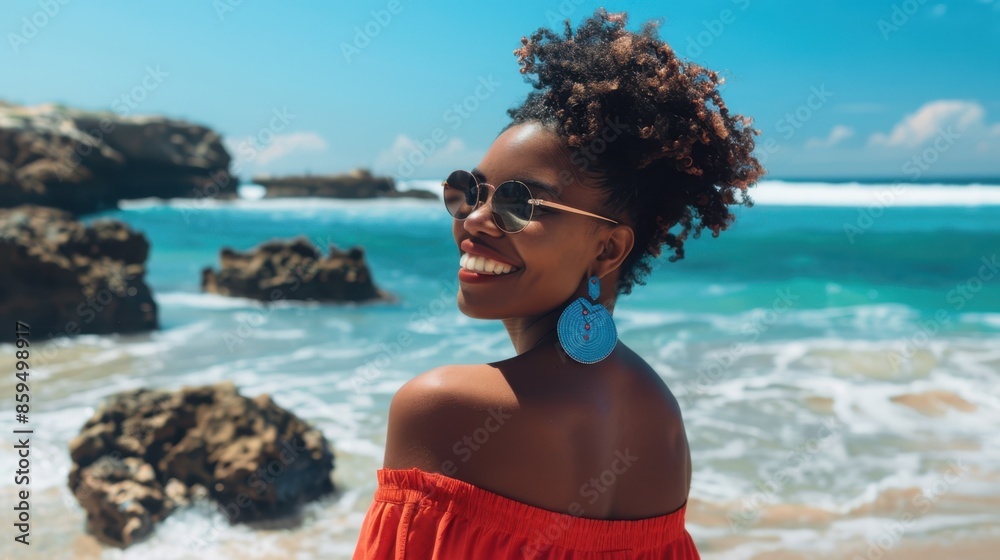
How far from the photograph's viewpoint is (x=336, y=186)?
Answer: 70312 millimetres

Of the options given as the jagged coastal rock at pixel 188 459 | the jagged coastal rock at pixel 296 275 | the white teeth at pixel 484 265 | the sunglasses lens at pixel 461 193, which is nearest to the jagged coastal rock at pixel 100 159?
the jagged coastal rock at pixel 296 275

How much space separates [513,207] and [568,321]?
23 centimetres

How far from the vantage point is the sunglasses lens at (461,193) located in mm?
1639

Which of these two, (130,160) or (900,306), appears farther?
(130,160)

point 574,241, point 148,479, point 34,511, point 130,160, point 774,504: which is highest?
point 130,160

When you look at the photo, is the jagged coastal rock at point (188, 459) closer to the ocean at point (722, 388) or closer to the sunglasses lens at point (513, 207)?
the ocean at point (722, 388)

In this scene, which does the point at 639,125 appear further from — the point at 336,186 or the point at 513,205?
the point at 336,186

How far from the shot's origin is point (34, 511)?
16.3 ft

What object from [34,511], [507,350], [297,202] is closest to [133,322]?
[507,350]

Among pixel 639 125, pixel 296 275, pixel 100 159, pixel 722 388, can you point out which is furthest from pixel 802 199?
pixel 639 125

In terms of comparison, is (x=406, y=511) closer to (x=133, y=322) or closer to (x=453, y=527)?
(x=453, y=527)

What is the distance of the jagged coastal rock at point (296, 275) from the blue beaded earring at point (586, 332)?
39.2 feet

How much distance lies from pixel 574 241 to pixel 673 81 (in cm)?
35

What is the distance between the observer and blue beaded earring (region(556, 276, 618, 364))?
1452 millimetres
